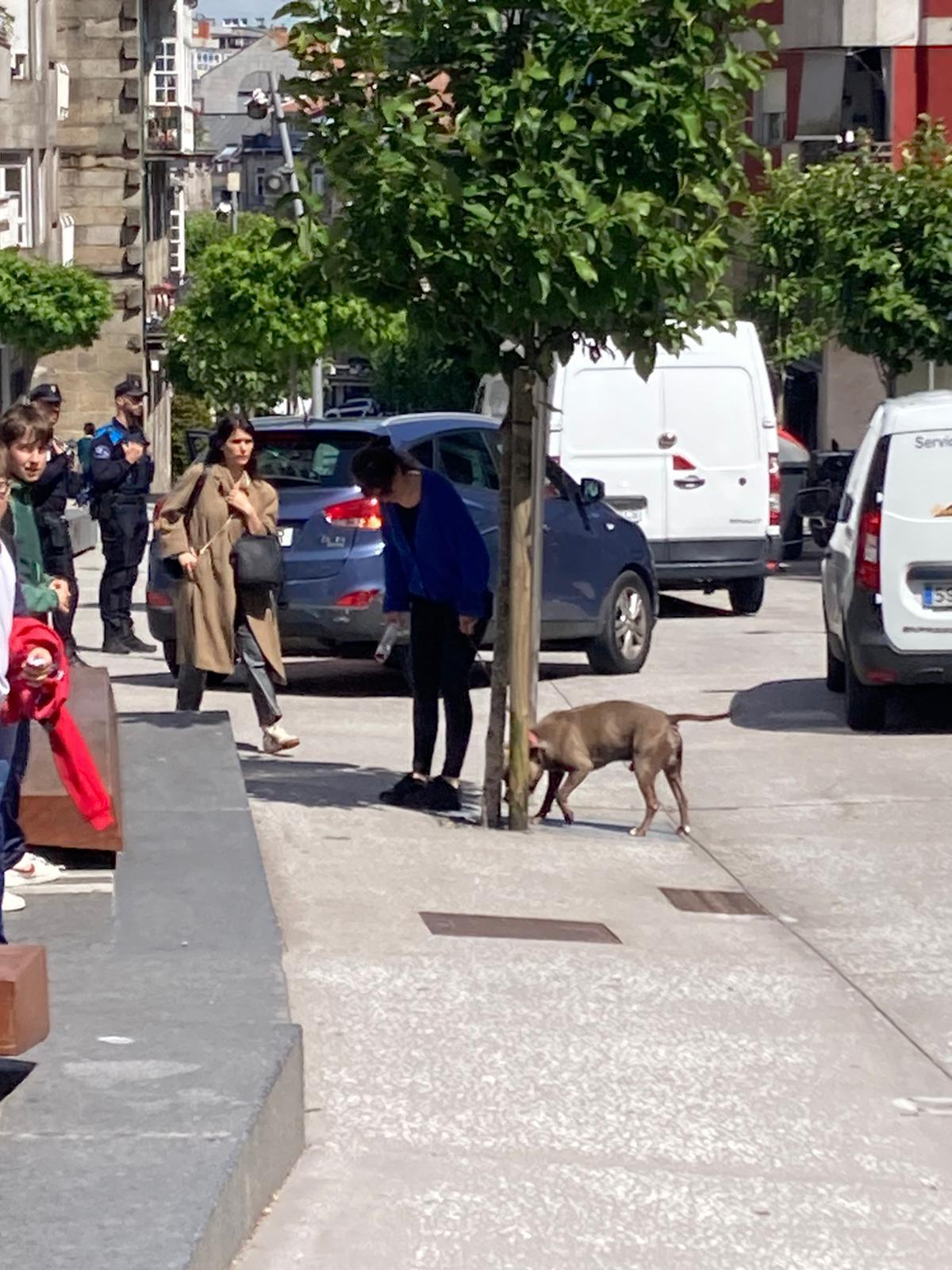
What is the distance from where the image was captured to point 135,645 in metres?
17.6

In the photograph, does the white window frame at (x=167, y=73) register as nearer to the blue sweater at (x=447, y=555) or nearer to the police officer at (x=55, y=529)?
the police officer at (x=55, y=529)

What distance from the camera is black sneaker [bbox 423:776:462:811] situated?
10.7 meters

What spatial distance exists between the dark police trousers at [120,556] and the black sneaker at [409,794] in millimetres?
6533

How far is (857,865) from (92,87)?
170ft

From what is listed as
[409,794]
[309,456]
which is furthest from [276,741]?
[309,456]

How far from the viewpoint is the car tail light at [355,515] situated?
14.6 m

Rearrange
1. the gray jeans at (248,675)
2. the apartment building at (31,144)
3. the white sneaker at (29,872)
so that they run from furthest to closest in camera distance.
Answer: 1. the apartment building at (31,144)
2. the gray jeans at (248,675)
3. the white sneaker at (29,872)

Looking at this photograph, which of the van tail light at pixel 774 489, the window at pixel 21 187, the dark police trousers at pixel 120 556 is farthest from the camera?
the window at pixel 21 187

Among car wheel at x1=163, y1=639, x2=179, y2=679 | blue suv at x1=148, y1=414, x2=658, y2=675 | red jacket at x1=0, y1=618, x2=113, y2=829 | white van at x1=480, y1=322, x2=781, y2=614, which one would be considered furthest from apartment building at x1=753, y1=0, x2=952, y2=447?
red jacket at x1=0, y1=618, x2=113, y2=829

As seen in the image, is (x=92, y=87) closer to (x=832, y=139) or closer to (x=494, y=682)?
(x=832, y=139)

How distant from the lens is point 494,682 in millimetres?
10266

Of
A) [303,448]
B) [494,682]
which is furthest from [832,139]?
[494,682]

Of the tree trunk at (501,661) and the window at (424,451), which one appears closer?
the tree trunk at (501,661)

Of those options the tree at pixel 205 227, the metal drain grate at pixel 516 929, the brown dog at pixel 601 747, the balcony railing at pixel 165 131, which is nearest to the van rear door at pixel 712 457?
the brown dog at pixel 601 747
